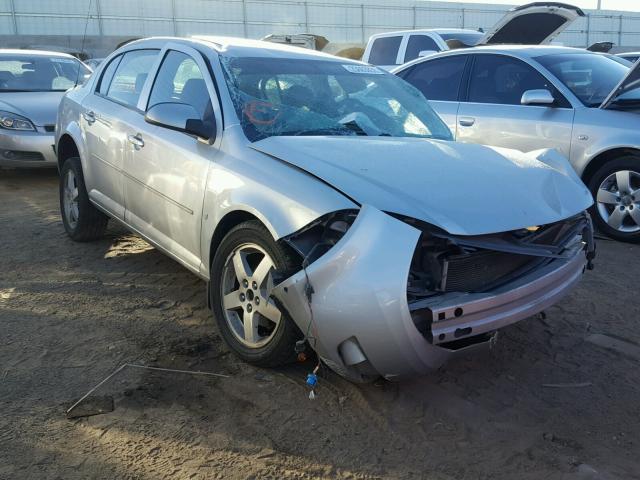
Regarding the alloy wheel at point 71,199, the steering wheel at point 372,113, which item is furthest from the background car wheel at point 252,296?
the alloy wheel at point 71,199

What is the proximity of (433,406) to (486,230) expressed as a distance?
88cm

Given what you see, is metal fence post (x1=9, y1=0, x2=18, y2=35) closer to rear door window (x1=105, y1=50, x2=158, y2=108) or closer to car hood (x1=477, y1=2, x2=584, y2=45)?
car hood (x1=477, y1=2, x2=584, y2=45)

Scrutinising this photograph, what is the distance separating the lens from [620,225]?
559cm

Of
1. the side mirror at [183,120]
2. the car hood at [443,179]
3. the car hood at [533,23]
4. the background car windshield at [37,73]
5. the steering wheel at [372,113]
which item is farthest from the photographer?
the background car windshield at [37,73]

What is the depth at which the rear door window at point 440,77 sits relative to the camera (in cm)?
687

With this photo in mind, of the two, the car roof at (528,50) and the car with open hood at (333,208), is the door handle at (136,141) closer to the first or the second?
the car with open hood at (333,208)

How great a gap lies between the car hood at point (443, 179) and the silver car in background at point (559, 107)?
2298 mm

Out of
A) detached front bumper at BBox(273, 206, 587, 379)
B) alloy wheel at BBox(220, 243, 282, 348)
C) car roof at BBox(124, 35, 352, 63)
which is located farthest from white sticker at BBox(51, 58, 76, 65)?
detached front bumper at BBox(273, 206, 587, 379)

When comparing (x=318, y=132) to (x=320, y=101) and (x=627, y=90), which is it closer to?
(x=320, y=101)

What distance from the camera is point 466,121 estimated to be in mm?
6562

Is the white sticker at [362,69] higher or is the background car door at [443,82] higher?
the white sticker at [362,69]

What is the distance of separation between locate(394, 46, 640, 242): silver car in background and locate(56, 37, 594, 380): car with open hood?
2085 mm

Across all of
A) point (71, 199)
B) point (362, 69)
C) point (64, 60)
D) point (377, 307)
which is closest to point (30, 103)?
point (64, 60)

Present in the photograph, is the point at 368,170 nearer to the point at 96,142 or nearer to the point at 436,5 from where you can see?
the point at 96,142
